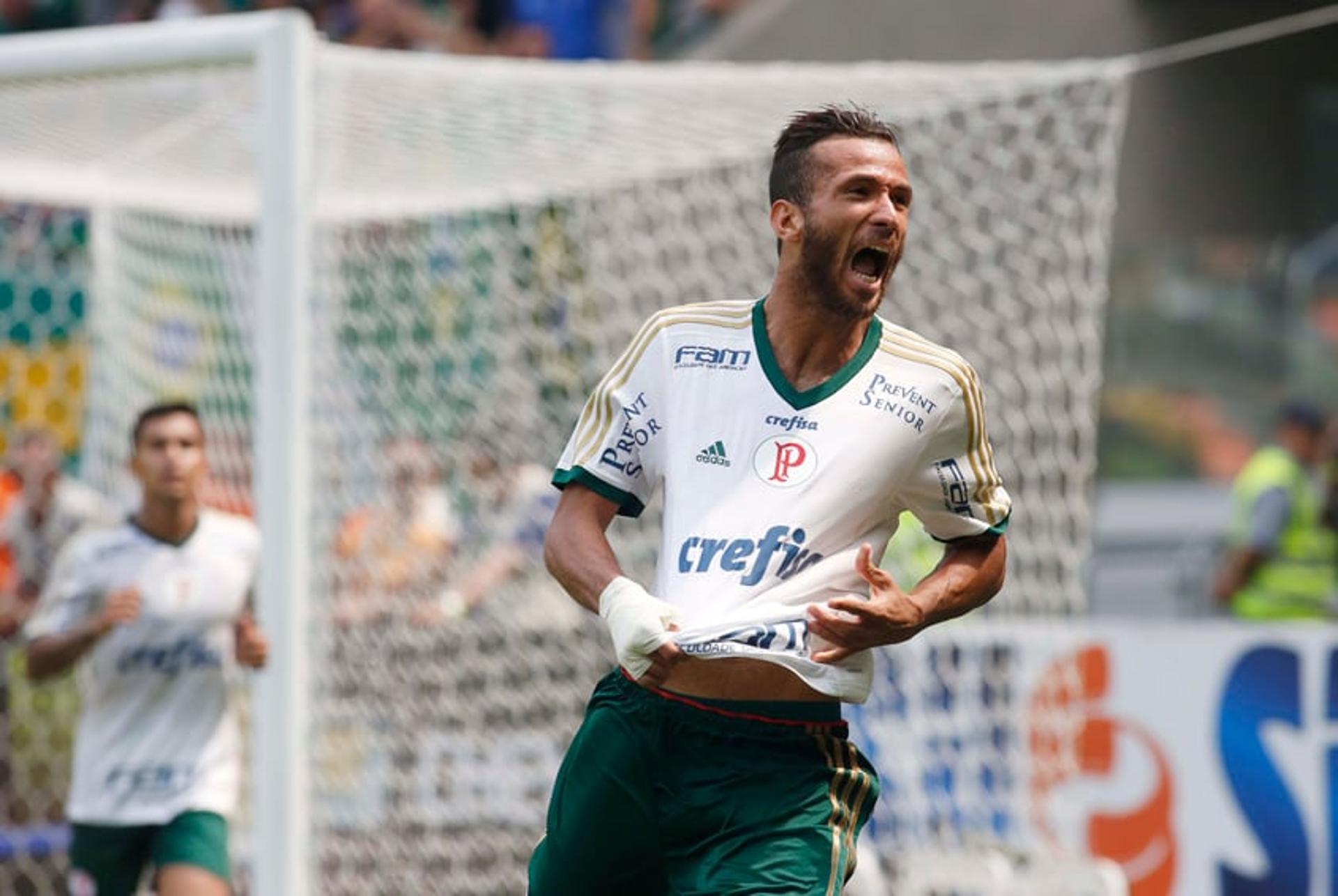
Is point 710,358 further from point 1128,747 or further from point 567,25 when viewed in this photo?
point 567,25

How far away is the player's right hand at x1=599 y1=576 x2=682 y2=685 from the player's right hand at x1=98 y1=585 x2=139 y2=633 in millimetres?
3328

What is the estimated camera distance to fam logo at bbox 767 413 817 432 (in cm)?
423

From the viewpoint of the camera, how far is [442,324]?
9633mm

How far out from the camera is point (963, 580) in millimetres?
4246

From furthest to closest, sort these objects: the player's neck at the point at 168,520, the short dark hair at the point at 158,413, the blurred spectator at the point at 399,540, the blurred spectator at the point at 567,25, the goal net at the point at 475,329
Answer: the blurred spectator at the point at 567,25 < the blurred spectator at the point at 399,540 < the goal net at the point at 475,329 < the player's neck at the point at 168,520 < the short dark hair at the point at 158,413

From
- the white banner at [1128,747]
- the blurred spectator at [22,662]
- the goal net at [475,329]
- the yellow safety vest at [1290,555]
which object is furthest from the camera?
the yellow safety vest at [1290,555]

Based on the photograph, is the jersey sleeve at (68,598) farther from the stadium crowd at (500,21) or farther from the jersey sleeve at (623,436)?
the stadium crowd at (500,21)

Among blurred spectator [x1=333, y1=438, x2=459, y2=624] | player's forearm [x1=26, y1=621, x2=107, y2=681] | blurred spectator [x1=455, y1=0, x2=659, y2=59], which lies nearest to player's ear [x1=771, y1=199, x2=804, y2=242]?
player's forearm [x1=26, y1=621, x2=107, y2=681]

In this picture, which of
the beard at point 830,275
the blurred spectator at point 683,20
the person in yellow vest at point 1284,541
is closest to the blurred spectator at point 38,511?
the blurred spectator at point 683,20

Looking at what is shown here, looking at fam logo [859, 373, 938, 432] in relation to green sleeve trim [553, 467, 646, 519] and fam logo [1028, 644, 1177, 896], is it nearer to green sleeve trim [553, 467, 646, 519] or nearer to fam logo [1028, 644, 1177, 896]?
green sleeve trim [553, 467, 646, 519]

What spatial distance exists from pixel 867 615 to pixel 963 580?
1.19ft

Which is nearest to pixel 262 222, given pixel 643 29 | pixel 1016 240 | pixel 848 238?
pixel 1016 240

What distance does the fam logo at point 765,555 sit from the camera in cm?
416

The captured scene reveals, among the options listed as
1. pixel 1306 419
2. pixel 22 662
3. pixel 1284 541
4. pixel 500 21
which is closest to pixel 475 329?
pixel 22 662
